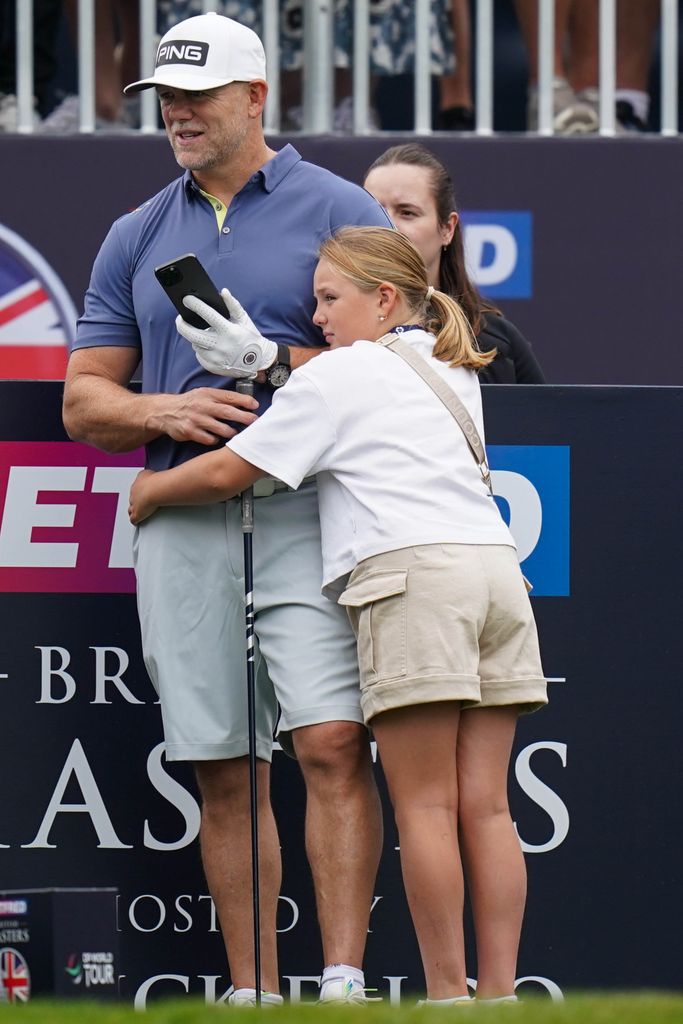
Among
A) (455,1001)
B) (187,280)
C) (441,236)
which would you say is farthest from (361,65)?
(455,1001)

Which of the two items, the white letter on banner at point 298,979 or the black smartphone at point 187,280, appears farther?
the white letter on banner at point 298,979

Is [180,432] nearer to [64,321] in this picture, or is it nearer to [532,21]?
[64,321]

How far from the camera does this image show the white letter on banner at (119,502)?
4.34 metres

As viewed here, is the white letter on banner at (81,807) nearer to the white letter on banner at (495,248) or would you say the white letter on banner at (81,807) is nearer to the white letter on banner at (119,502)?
the white letter on banner at (119,502)

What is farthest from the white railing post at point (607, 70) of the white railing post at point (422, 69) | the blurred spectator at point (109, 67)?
the blurred spectator at point (109, 67)

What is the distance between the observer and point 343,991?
3641 millimetres

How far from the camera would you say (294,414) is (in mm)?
3686

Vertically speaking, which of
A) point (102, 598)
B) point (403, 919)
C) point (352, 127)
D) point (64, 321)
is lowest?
point (403, 919)

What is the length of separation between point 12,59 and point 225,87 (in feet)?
13.4

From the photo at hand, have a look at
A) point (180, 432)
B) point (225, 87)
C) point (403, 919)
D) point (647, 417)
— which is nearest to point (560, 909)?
point (403, 919)

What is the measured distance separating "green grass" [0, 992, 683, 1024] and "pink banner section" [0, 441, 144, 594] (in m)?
1.50

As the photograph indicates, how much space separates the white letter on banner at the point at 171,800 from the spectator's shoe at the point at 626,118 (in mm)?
4325

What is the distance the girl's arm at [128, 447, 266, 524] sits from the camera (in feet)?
12.2

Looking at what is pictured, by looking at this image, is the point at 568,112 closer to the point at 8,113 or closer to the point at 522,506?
the point at 8,113
